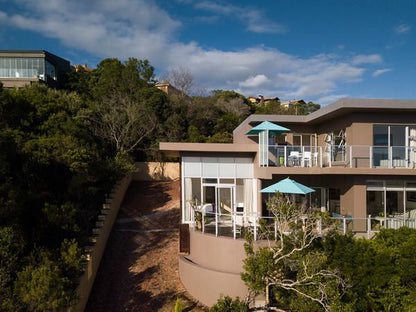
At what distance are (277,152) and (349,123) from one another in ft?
11.7

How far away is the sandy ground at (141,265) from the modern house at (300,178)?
3.26 ft

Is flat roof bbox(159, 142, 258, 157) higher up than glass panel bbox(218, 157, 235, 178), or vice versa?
flat roof bbox(159, 142, 258, 157)

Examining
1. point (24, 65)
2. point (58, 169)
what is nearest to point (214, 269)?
point (58, 169)

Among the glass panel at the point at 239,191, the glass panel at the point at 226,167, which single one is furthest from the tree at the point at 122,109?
the glass panel at the point at 239,191

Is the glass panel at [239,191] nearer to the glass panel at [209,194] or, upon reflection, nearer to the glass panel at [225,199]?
the glass panel at [225,199]

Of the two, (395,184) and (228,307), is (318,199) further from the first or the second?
(228,307)

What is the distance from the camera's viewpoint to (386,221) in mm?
12438

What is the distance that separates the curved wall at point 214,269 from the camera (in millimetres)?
11195

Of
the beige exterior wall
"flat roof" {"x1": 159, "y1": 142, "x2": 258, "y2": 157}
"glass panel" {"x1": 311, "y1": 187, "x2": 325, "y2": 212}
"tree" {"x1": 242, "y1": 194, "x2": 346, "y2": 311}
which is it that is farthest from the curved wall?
the beige exterior wall

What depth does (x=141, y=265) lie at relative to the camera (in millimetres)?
13875

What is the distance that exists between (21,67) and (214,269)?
36.9m

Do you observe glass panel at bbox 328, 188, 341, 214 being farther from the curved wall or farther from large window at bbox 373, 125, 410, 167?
the curved wall

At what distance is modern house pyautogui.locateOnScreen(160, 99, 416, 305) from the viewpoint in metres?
12.0

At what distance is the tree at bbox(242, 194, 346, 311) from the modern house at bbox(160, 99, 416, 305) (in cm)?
203
